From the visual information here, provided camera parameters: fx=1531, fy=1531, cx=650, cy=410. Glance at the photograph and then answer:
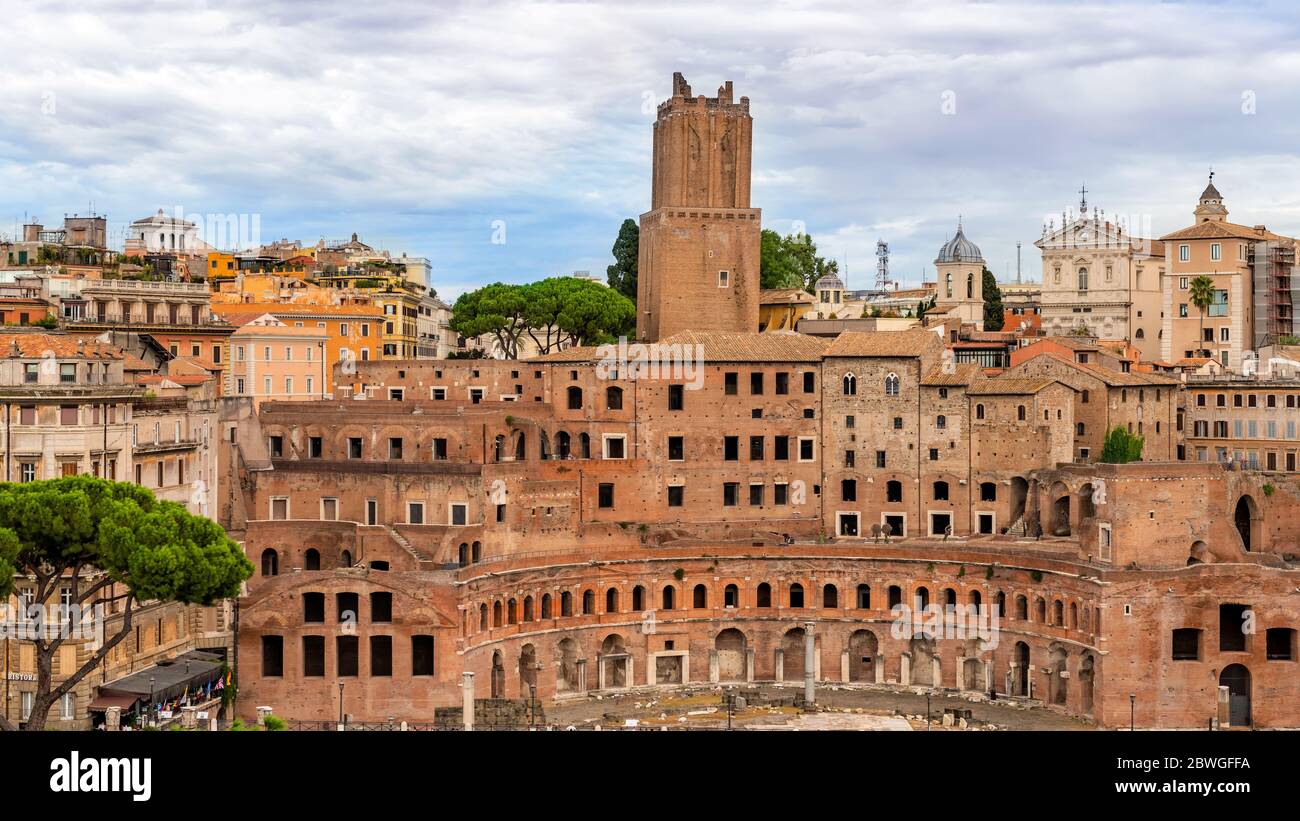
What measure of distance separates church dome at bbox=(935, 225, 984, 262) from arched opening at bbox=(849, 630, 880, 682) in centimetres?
3815

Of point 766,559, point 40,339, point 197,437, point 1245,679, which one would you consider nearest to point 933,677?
point 766,559

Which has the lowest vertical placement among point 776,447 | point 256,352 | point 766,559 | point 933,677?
point 933,677

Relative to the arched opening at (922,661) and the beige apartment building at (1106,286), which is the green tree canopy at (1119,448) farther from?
the beige apartment building at (1106,286)

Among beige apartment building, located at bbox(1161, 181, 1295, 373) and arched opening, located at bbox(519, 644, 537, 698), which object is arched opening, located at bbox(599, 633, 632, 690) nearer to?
arched opening, located at bbox(519, 644, 537, 698)

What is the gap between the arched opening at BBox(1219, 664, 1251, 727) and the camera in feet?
177

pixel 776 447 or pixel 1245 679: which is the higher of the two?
pixel 776 447

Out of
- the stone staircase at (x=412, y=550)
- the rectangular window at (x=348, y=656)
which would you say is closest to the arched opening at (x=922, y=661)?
the stone staircase at (x=412, y=550)

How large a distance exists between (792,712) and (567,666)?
893 centimetres

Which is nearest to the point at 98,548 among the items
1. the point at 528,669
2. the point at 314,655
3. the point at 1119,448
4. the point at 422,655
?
the point at 314,655

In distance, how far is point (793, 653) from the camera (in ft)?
203

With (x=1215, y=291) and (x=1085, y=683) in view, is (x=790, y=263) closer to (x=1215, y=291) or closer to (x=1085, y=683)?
(x=1215, y=291)

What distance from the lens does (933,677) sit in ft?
199
